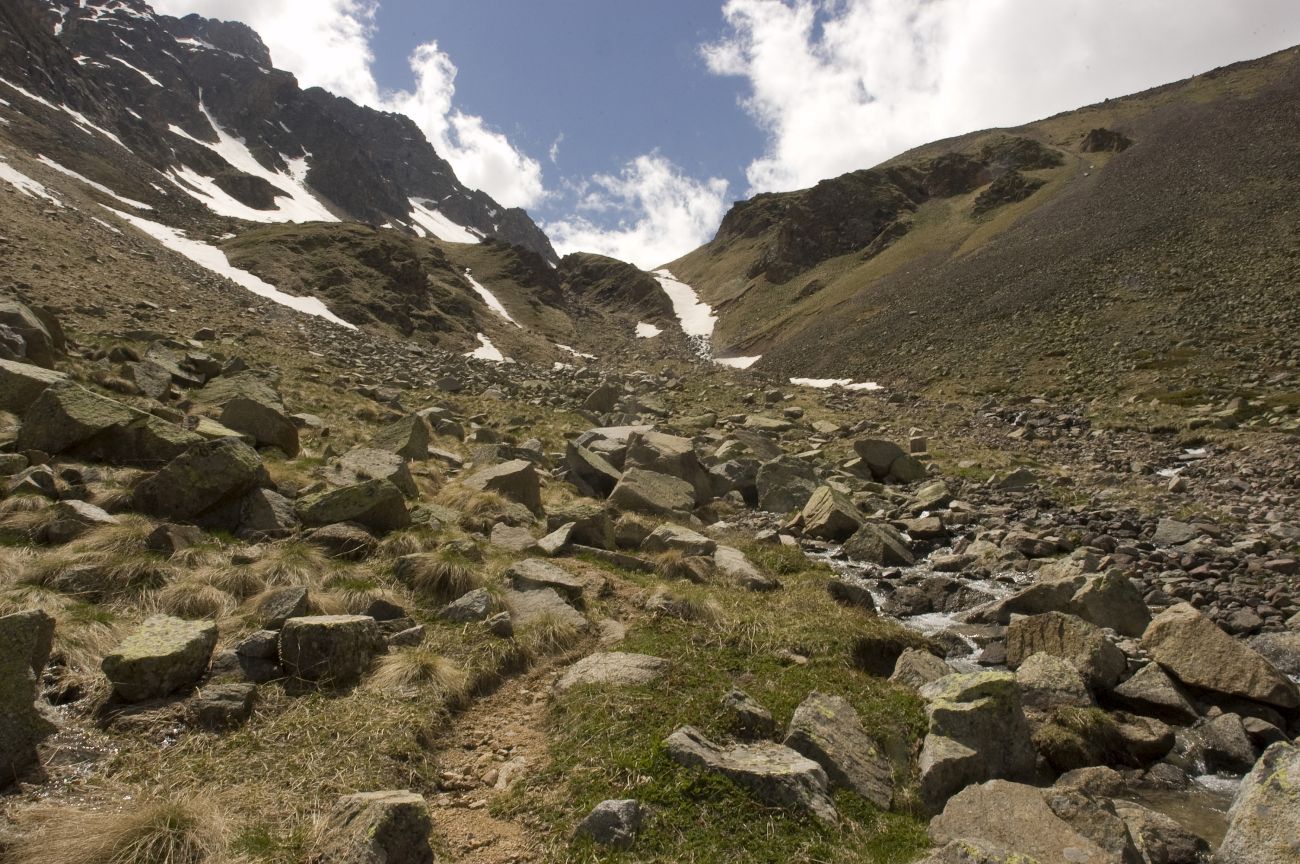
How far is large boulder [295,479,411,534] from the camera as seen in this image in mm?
9906

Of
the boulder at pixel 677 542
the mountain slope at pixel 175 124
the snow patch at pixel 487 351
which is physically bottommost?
the boulder at pixel 677 542

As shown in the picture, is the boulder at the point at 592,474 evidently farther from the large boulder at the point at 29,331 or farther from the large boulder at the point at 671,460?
the large boulder at the point at 29,331

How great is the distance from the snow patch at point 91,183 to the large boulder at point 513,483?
65.8 metres

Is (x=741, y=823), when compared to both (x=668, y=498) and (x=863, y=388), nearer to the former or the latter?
(x=668, y=498)

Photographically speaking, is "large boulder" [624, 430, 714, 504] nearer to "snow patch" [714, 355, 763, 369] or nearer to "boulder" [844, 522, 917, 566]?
"boulder" [844, 522, 917, 566]

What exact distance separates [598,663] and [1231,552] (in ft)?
42.4

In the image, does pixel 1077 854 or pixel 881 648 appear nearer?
pixel 1077 854

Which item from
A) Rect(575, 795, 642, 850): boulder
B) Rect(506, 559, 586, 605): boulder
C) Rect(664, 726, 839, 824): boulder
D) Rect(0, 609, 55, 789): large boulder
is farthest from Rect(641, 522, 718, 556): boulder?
Rect(0, 609, 55, 789): large boulder

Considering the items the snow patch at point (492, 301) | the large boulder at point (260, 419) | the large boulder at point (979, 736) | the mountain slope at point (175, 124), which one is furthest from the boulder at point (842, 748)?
the mountain slope at point (175, 124)

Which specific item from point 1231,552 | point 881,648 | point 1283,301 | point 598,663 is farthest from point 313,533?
point 1283,301

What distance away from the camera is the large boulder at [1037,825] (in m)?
4.82

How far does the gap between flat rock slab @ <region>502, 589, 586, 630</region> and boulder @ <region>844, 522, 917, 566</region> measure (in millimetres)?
7338

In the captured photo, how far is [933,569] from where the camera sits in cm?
1353

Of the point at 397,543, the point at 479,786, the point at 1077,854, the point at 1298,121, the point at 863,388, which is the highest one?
the point at 1298,121
